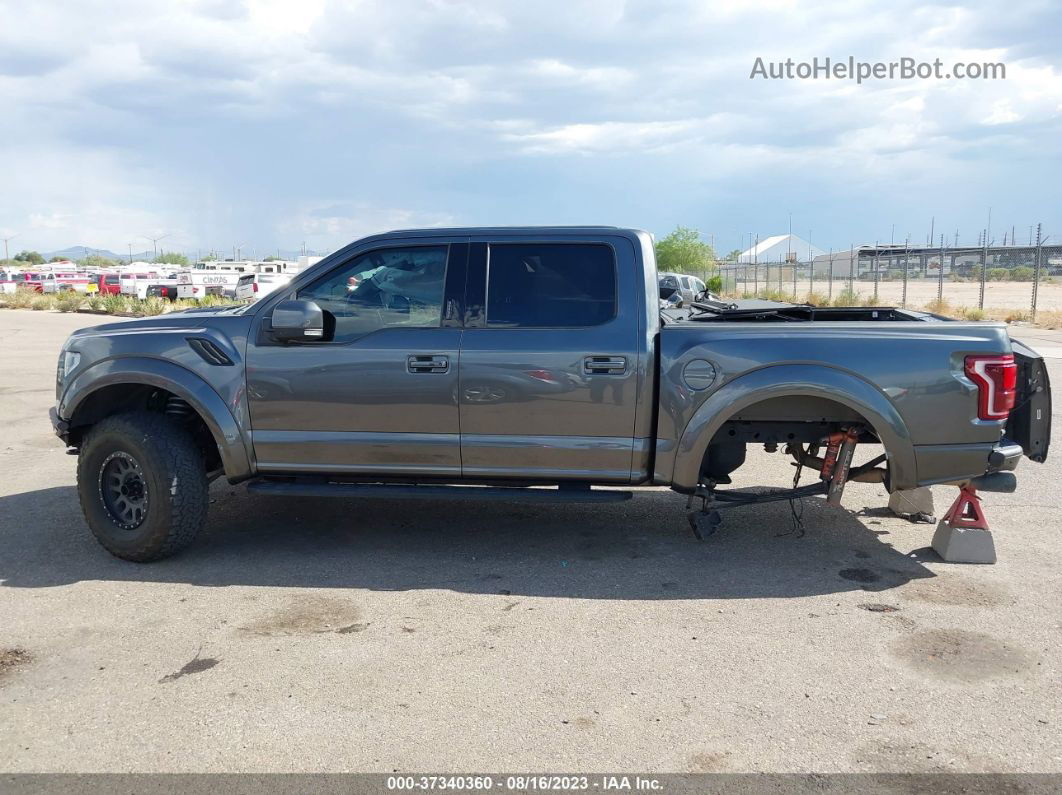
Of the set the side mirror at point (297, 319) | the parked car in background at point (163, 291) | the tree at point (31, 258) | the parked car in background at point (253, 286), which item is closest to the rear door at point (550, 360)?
the side mirror at point (297, 319)

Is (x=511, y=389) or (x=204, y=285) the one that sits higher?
(x=204, y=285)

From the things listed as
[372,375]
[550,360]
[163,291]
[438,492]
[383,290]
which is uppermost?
[383,290]

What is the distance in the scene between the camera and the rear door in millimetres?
5156

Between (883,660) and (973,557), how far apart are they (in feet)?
5.51

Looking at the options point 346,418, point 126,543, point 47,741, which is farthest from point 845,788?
point 126,543

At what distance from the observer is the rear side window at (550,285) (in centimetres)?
528

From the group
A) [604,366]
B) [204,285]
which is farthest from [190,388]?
[204,285]

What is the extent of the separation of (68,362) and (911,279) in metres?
67.5

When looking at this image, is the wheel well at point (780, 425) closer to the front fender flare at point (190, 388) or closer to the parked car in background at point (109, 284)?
the front fender flare at point (190, 388)

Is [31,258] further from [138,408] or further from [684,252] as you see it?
[138,408]

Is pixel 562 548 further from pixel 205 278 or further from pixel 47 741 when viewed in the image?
pixel 205 278

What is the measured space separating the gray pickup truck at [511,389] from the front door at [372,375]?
12 mm

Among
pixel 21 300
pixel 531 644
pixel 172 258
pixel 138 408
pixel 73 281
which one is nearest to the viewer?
pixel 531 644

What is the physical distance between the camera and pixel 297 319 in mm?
5133
